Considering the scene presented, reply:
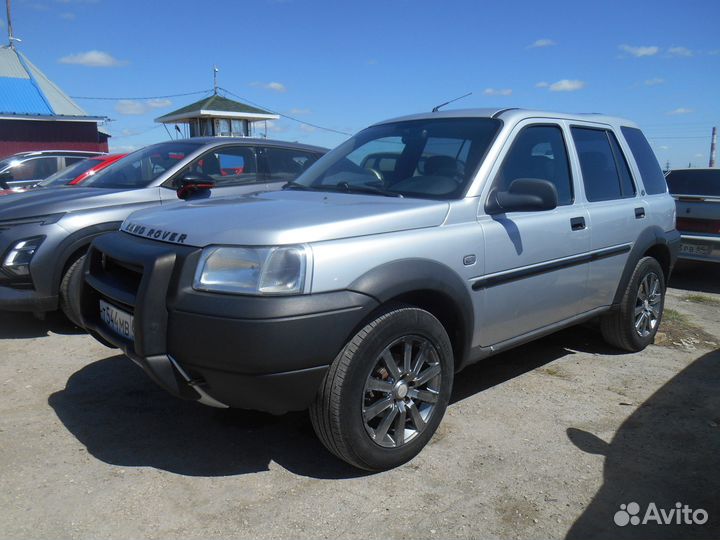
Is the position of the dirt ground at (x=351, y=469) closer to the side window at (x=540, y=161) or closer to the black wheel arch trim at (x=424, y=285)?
the black wheel arch trim at (x=424, y=285)

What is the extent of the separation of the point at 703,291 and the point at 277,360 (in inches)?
288

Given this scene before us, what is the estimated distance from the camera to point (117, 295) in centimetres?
310

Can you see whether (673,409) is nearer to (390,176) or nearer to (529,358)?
(529,358)

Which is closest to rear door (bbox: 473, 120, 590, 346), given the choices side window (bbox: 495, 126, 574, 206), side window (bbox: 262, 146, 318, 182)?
side window (bbox: 495, 126, 574, 206)

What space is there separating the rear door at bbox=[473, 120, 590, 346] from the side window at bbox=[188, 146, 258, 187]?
323 centimetres

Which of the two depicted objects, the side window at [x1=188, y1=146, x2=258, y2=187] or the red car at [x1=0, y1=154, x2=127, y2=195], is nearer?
the side window at [x1=188, y1=146, x2=258, y2=187]

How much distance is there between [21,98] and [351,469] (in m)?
26.4

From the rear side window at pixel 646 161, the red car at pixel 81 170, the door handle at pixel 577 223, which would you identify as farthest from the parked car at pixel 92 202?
the rear side window at pixel 646 161

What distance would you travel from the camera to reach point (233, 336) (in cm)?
263

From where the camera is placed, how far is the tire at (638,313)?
4.91m

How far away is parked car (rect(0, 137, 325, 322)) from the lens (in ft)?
16.6

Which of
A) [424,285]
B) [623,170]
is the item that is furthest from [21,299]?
[623,170]

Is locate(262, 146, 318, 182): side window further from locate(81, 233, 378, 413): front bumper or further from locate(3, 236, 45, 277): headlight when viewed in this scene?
locate(81, 233, 378, 413): front bumper

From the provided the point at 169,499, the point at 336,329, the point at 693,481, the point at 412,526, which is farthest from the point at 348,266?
the point at 693,481
